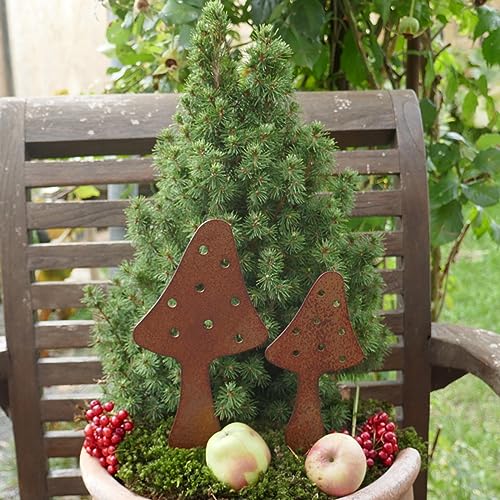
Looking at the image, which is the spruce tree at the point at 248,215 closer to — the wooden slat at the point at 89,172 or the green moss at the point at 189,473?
the green moss at the point at 189,473

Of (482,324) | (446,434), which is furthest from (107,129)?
(482,324)

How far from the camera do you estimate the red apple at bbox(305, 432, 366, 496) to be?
1130mm

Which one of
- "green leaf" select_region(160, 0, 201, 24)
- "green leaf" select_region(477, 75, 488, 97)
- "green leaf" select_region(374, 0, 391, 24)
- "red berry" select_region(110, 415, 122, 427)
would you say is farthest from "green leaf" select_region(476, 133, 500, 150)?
"red berry" select_region(110, 415, 122, 427)

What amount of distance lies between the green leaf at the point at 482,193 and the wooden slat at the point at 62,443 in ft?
2.90

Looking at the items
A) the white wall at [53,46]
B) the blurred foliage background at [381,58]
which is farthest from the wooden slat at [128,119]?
the white wall at [53,46]

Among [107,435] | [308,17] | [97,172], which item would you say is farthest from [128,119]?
[107,435]

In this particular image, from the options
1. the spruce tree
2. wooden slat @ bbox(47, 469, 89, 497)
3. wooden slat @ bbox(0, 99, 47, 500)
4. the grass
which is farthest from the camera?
the grass

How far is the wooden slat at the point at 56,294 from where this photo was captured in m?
1.58

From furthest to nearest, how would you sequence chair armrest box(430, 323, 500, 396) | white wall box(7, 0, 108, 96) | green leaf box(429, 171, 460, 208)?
white wall box(7, 0, 108, 96)
green leaf box(429, 171, 460, 208)
chair armrest box(430, 323, 500, 396)

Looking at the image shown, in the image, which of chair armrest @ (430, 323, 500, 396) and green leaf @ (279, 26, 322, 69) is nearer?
chair armrest @ (430, 323, 500, 396)

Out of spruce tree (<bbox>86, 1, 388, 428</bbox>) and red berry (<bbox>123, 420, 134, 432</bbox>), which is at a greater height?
spruce tree (<bbox>86, 1, 388, 428</bbox>)

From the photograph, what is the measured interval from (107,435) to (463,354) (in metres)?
0.63

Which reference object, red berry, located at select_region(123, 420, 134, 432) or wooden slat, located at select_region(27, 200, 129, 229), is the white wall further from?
red berry, located at select_region(123, 420, 134, 432)

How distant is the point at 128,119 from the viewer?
1.60 meters
